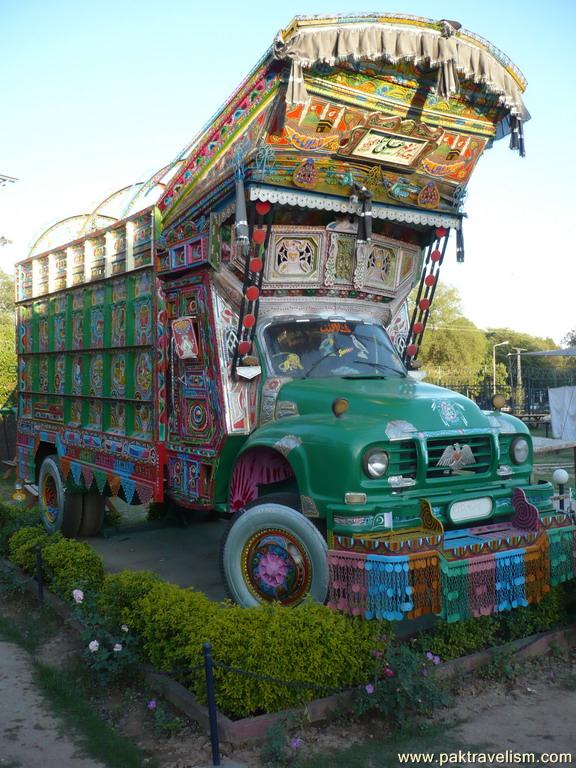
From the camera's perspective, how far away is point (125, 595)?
553 cm

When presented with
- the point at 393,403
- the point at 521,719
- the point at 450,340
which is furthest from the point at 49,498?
the point at 450,340

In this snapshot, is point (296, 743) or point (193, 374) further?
point (193, 374)

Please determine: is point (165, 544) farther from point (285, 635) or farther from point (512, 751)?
point (512, 751)

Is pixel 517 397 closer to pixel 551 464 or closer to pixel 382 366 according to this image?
pixel 551 464

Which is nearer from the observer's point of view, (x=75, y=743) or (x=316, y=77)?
(x=75, y=743)

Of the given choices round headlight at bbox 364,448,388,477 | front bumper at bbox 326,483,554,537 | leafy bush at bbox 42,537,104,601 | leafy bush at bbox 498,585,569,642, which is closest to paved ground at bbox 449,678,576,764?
leafy bush at bbox 498,585,569,642

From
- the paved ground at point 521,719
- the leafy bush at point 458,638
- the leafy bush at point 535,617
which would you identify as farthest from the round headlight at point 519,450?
the paved ground at point 521,719

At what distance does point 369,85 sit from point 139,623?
4.47 metres

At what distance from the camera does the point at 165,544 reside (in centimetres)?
917

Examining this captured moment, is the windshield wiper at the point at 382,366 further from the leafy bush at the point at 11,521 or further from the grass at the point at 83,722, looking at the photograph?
the leafy bush at the point at 11,521

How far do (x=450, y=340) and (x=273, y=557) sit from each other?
158ft

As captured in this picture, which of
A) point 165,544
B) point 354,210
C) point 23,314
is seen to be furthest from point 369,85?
point 23,314

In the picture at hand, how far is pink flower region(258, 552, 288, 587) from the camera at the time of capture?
17.3 ft

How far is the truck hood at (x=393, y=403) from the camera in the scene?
5.29 meters
